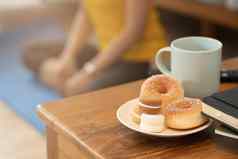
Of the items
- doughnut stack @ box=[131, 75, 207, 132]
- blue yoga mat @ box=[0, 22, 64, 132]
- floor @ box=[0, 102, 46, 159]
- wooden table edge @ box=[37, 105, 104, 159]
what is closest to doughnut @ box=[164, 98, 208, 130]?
doughnut stack @ box=[131, 75, 207, 132]

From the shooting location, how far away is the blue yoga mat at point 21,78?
2350 mm

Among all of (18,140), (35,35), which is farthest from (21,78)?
(18,140)

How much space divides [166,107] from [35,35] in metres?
2.62

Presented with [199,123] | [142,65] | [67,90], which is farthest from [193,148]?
[67,90]

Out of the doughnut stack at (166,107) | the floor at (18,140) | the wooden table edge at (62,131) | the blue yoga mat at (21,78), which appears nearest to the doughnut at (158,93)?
the doughnut stack at (166,107)

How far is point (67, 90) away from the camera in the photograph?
6.22 ft

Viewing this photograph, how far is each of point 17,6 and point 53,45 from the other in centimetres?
102

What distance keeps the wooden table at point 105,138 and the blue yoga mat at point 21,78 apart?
111cm

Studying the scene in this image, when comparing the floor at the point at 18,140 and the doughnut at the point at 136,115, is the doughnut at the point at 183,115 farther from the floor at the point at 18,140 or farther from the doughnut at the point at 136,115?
the floor at the point at 18,140

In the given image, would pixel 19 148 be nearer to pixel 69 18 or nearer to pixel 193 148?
pixel 193 148

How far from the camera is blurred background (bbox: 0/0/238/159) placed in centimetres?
167

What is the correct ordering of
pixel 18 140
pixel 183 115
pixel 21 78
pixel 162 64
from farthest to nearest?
pixel 21 78 < pixel 18 140 < pixel 162 64 < pixel 183 115

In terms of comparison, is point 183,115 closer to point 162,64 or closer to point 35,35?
point 162,64

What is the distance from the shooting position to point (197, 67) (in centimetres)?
89
